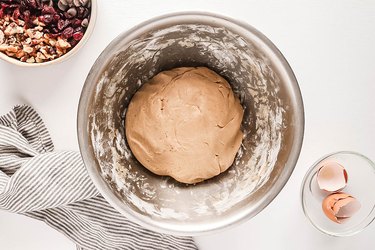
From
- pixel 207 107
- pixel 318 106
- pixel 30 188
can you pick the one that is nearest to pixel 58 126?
pixel 30 188

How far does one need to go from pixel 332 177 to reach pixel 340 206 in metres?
0.06

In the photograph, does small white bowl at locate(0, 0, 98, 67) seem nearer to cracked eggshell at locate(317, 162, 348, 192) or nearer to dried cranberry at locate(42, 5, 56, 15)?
dried cranberry at locate(42, 5, 56, 15)

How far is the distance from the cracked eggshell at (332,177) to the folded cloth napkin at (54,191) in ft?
0.94

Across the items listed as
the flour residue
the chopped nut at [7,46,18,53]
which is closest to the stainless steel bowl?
the flour residue

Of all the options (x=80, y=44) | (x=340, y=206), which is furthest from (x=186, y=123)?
(x=340, y=206)

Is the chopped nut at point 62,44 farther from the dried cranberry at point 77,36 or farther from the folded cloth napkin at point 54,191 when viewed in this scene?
the folded cloth napkin at point 54,191

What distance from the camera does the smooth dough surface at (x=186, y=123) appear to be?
3.71 ft

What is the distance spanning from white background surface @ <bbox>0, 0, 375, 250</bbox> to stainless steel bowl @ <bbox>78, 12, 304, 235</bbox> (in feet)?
0.35

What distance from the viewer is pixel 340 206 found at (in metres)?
1.21

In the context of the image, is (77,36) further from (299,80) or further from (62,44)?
(299,80)

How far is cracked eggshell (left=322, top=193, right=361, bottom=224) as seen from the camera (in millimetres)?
1209

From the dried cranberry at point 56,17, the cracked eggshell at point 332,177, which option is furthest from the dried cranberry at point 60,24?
the cracked eggshell at point 332,177

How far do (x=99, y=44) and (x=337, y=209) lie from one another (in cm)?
56

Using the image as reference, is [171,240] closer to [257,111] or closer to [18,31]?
[257,111]
